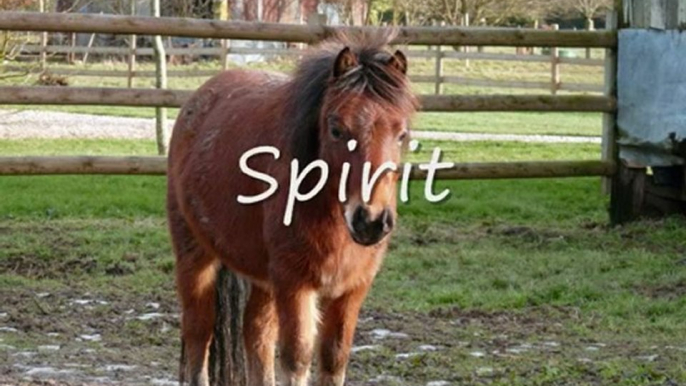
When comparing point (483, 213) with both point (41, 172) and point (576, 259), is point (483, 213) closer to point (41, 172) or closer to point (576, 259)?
point (576, 259)

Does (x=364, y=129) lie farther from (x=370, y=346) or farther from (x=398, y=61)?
(x=370, y=346)

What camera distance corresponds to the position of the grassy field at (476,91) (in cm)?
2352

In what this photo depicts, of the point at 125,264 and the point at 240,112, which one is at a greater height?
the point at 240,112

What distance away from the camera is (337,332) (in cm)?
481

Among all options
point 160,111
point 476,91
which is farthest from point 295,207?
point 476,91

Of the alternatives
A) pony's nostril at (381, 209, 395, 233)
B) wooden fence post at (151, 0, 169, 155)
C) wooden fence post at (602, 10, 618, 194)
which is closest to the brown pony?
pony's nostril at (381, 209, 395, 233)

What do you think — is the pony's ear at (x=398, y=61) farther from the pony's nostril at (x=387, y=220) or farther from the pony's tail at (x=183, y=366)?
the pony's tail at (x=183, y=366)

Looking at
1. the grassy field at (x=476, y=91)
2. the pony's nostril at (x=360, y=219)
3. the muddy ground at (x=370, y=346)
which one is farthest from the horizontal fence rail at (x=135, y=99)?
the grassy field at (x=476, y=91)

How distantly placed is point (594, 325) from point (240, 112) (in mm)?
3221

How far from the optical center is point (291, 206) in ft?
15.3

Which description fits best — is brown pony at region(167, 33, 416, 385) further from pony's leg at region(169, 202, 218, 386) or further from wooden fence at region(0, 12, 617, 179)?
wooden fence at region(0, 12, 617, 179)

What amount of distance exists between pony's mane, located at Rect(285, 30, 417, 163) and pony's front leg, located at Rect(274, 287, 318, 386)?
48 centimetres

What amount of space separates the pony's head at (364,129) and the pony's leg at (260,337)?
3.75 ft

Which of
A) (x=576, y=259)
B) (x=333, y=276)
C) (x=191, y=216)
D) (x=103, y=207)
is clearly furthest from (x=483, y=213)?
(x=333, y=276)
